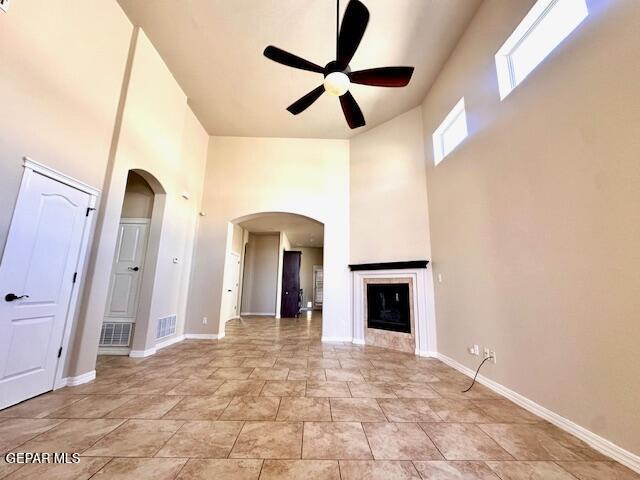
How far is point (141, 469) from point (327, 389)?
1.69m

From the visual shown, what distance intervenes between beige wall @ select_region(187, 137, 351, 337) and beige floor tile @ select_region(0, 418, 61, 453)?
10.6 ft

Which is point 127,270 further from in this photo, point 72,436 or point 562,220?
point 562,220

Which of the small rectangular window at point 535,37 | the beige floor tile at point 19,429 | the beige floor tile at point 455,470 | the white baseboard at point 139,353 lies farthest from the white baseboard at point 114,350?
the small rectangular window at point 535,37

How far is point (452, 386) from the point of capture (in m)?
2.87

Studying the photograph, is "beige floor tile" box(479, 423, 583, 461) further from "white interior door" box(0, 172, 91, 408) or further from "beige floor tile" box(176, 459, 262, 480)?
"white interior door" box(0, 172, 91, 408)

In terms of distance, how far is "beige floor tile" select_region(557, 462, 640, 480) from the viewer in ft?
4.75

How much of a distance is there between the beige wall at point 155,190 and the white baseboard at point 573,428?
4486 mm

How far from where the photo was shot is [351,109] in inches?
120

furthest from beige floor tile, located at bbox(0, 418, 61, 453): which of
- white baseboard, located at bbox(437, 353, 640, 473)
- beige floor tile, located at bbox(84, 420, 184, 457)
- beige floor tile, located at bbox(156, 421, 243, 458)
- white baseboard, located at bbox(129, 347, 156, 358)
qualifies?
white baseboard, located at bbox(437, 353, 640, 473)

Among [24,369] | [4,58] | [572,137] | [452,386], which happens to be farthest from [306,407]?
[4,58]

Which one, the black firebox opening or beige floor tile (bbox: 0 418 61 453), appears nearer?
beige floor tile (bbox: 0 418 61 453)

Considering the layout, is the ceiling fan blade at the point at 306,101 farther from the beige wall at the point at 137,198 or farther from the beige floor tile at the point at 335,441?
the beige floor tile at the point at 335,441

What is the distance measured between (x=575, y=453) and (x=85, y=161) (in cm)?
501

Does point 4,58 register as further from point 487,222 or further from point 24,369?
point 487,222
